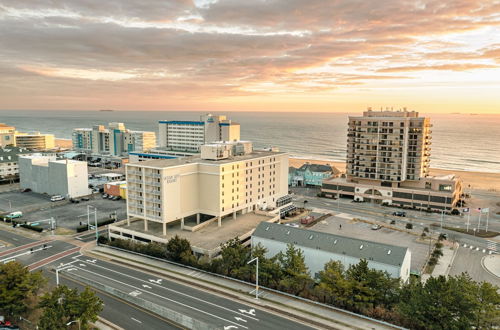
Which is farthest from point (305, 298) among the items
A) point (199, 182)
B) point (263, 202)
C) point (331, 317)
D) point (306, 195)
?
A: point (306, 195)

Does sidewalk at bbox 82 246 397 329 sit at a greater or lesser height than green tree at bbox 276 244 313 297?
lesser

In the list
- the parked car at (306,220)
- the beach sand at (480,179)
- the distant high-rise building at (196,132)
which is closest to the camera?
the parked car at (306,220)

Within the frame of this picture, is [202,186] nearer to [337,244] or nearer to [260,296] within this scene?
[260,296]

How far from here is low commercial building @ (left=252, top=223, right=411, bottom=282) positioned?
177ft

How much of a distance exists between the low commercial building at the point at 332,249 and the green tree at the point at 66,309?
30.6 meters

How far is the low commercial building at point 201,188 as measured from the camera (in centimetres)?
7412

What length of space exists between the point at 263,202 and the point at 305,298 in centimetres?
4375

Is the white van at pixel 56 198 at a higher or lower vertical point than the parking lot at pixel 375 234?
higher

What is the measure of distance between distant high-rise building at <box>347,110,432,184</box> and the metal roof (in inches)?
2359

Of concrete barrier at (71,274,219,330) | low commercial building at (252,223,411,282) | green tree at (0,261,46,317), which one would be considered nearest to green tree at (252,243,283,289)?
low commercial building at (252,223,411,282)

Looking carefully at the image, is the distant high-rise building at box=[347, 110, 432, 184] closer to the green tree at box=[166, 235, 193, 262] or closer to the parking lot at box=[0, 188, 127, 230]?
the green tree at box=[166, 235, 193, 262]

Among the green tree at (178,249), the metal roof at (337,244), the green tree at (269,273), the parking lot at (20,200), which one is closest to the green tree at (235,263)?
the green tree at (269,273)

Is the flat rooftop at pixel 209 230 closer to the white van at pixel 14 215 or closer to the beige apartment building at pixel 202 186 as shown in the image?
the beige apartment building at pixel 202 186

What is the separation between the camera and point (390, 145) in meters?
111
